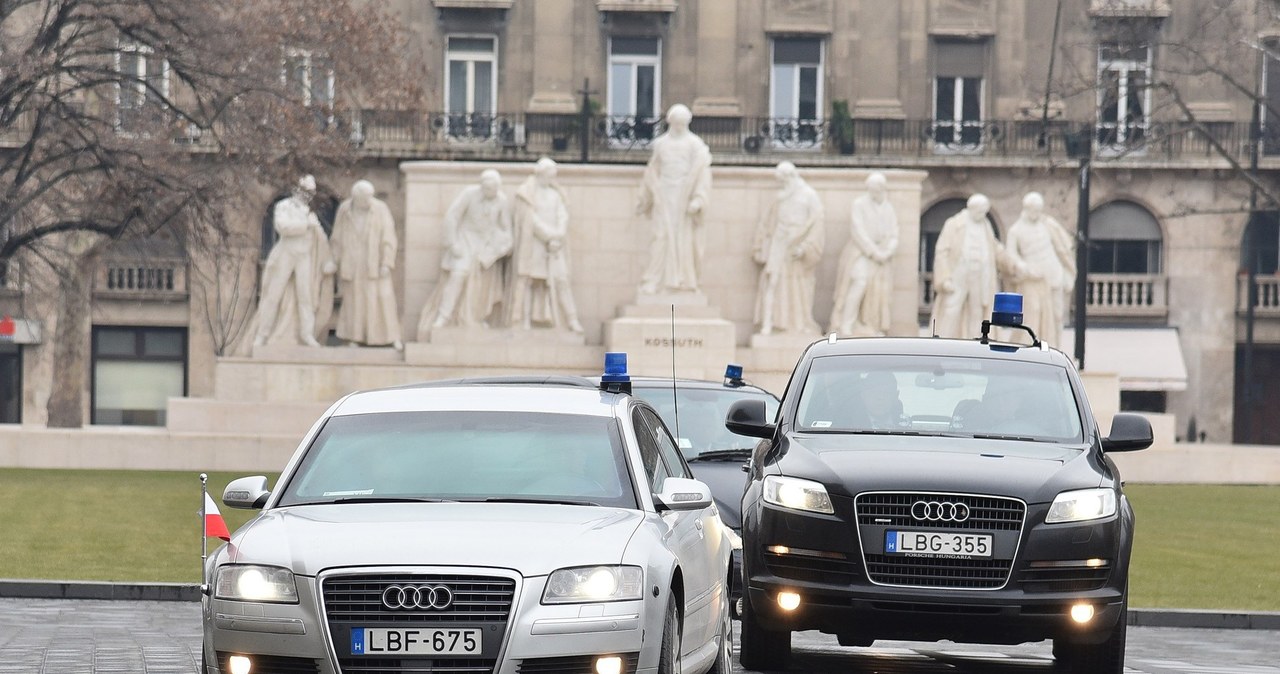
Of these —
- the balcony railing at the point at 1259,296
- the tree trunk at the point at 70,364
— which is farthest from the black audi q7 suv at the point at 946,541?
the balcony railing at the point at 1259,296

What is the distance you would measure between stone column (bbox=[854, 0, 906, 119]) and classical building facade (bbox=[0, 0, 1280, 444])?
46 millimetres

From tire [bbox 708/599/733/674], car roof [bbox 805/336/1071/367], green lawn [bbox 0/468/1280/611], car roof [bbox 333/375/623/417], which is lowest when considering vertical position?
green lawn [bbox 0/468/1280/611]

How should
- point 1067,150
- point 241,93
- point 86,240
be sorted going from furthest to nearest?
point 1067,150 → point 86,240 → point 241,93

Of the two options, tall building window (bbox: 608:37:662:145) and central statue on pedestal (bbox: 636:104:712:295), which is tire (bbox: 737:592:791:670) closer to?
central statue on pedestal (bbox: 636:104:712:295)

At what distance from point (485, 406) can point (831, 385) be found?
120 inches

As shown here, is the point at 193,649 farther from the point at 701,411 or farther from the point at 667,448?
the point at 701,411

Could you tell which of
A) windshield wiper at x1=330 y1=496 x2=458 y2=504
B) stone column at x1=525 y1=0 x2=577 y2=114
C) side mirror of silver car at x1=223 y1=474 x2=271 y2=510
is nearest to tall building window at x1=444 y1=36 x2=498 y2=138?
stone column at x1=525 y1=0 x2=577 y2=114

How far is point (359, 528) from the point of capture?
7.95 m

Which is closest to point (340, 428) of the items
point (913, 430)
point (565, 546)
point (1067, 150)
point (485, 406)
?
point (485, 406)

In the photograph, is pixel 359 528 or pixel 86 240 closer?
pixel 359 528

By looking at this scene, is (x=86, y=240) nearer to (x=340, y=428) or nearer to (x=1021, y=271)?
(x=1021, y=271)

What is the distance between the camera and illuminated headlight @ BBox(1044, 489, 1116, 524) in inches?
401

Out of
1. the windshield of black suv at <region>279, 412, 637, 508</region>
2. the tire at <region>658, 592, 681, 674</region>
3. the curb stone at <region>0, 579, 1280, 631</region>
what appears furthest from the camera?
the curb stone at <region>0, 579, 1280, 631</region>

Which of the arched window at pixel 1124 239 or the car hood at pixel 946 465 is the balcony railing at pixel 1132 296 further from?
the car hood at pixel 946 465
